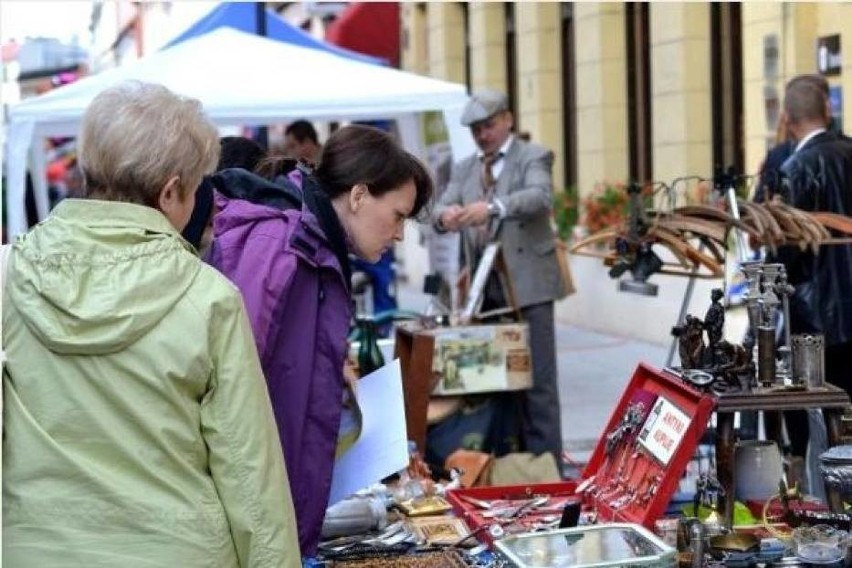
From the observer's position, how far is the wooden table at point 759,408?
10.2ft

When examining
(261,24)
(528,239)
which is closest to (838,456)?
(528,239)

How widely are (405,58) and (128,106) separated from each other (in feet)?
56.0

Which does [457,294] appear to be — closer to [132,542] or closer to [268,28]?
[132,542]

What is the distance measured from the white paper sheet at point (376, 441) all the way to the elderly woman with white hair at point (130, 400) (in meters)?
0.84

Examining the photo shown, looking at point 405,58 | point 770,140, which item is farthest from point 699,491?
point 405,58

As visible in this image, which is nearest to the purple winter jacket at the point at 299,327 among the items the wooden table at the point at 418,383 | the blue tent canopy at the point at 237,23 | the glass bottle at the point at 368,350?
the wooden table at the point at 418,383

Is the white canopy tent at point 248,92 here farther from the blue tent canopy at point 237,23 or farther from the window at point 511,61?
the window at point 511,61

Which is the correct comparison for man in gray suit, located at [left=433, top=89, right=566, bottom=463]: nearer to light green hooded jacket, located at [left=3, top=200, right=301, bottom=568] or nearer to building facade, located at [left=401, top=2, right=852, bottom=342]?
building facade, located at [left=401, top=2, right=852, bottom=342]

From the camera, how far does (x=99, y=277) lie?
226 cm

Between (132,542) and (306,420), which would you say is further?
(306,420)

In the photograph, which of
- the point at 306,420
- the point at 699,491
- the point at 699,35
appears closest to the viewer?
the point at 306,420

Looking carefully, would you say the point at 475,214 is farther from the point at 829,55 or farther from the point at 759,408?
the point at 829,55

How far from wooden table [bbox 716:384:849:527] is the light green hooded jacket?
125 centimetres

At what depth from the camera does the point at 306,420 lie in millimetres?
2895
